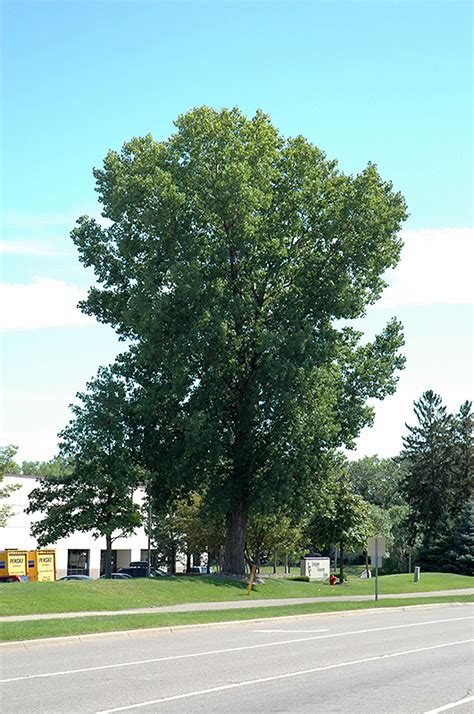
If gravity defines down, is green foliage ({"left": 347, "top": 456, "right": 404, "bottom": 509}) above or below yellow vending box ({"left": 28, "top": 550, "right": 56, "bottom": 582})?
above

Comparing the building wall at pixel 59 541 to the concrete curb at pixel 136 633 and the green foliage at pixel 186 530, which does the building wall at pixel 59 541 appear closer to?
the green foliage at pixel 186 530

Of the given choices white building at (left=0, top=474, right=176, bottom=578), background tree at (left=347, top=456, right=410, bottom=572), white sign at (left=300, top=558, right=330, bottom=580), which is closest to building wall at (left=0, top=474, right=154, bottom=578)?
white building at (left=0, top=474, right=176, bottom=578)

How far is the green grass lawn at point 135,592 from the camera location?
90.2 feet

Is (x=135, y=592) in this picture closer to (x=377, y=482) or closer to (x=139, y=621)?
(x=139, y=621)

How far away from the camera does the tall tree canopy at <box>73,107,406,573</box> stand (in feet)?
130

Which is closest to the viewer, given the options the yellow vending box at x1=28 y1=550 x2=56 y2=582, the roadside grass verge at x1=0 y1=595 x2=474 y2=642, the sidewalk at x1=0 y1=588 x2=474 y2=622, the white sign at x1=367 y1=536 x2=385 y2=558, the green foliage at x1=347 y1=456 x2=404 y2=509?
the roadside grass verge at x1=0 y1=595 x2=474 y2=642

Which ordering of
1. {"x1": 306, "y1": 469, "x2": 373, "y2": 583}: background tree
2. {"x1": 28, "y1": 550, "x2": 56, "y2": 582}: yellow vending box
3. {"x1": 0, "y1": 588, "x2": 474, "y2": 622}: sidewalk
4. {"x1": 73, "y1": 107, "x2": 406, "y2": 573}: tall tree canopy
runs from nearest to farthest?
{"x1": 0, "y1": 588, "x2": 474, "y2": 622}: sidewalk → {"x1": 73, "y1": 107, "x2": 406, "y2": 573}: tall tree canopy → {"x1": 28, "y1": 550, "x2": 56, "y2": 582}: yellow vending box → {"x1": 306, "y1": 469, "x2": 373, "y2": 583}: background tree

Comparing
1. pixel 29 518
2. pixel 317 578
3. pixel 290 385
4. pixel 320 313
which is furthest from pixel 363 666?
pixel 29 518

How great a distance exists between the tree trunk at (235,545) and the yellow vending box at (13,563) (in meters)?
9.02

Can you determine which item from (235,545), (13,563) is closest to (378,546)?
(235,545)

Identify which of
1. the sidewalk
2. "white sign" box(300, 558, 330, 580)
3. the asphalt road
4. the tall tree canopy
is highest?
the tall tree canopy

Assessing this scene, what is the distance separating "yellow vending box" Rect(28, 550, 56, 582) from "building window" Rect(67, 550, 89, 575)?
3350 cm

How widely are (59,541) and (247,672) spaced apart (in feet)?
208

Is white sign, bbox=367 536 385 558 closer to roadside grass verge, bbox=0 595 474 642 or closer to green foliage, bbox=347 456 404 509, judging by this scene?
roadside grass verge, bbox=0 595 474 642
